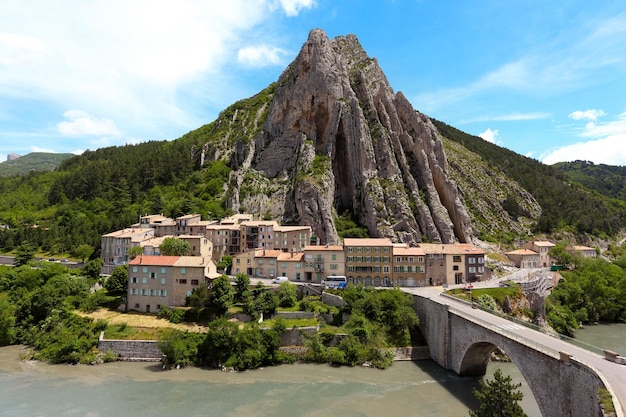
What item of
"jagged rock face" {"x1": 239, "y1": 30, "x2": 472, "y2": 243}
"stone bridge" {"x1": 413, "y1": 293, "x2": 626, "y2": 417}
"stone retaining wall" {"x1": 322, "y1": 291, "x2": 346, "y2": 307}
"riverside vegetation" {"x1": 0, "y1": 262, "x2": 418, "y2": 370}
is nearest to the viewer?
"stone bridge" {"x1": 413, "y1": 293, "x2": 626, "y2": 417}

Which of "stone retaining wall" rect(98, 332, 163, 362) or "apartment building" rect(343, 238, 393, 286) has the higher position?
"apartment building" rect(343, 238, 393, 286)

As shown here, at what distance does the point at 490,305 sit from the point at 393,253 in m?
15.1

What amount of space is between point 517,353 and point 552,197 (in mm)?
119852

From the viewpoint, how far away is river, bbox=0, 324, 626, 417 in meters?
30.0

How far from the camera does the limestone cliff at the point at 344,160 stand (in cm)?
7869

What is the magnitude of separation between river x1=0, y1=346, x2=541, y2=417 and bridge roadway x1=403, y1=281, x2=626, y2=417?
18.4 feet

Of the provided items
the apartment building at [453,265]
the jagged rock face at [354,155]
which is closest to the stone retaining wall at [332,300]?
the apartment building at [453,265]

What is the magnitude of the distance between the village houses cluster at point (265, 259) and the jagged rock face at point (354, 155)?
12.5 m

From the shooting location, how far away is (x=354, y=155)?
88.4m

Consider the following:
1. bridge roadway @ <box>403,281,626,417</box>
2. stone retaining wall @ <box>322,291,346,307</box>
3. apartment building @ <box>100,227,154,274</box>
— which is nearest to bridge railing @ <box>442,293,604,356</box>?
bridge roadway @ <box>403,281,626,417</box>

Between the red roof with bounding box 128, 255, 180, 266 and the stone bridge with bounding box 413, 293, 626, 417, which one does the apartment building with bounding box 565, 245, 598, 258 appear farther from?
the red roof with bounding box 128, 255, 180, 266

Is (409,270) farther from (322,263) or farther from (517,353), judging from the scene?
(517,353)

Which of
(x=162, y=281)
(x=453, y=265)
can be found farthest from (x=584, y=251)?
(x=162, y=281)

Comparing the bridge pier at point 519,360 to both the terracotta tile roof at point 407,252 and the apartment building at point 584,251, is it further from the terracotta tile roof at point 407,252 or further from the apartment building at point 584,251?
the apartment building at point 584,251
